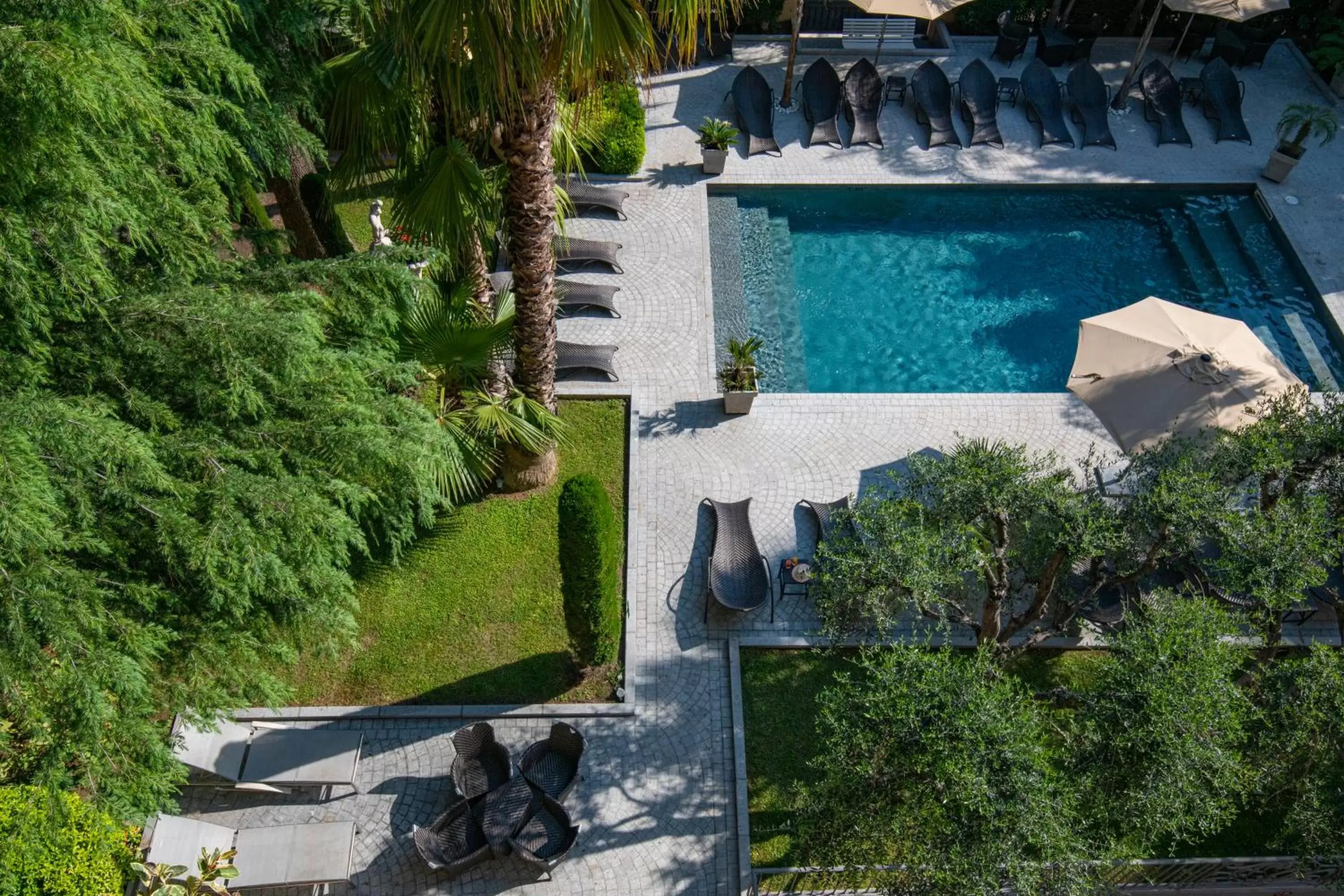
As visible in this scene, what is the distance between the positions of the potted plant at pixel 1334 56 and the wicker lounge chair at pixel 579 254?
729 inches

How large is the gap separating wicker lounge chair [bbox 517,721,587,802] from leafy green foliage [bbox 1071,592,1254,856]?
18.7ft

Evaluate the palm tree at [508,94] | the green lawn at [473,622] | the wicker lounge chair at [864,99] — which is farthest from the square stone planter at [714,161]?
the green lawn at [473,622]

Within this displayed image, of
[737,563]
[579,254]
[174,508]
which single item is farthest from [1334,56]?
[174,508]

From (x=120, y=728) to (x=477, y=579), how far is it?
6.04 m

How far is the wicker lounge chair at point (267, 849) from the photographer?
10422mm

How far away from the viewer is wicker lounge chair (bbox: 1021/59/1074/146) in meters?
21.5

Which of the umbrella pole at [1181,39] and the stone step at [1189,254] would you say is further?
the umbrella pole at [1181,39]

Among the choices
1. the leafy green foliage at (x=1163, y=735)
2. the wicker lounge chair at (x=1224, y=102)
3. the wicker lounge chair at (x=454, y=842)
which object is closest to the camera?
the leafy green foliage at (x=1163, y=735)

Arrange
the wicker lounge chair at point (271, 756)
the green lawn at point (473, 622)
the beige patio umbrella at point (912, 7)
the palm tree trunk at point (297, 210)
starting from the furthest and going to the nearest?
1. the beige patio umbrella at point (912, 7)
2. the palm tree trunk at point (297, 210)
3. the green lawn at point (473, 622)
4. the wicker lounge chair at point (271, 756)

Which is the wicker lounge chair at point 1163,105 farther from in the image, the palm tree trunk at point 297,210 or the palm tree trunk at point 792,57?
the palm tree trunk at point 297,210

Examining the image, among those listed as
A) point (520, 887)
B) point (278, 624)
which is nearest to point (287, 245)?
point (278, 624)

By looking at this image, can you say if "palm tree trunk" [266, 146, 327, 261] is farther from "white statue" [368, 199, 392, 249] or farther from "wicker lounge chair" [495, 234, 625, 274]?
"wicker lounge chair" [495, 234, 625, 274]

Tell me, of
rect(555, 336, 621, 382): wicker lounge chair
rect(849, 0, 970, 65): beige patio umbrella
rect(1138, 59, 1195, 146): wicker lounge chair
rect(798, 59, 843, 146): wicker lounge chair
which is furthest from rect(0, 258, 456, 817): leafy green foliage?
rect(1138, 59, 1195, 146): wicker lounge chair

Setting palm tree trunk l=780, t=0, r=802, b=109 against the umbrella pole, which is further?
the umbrella pole
